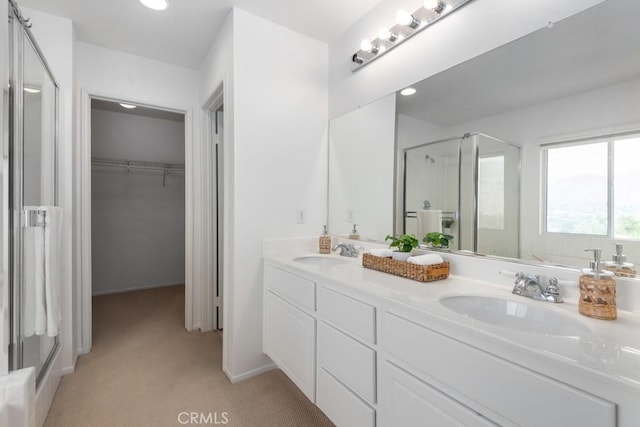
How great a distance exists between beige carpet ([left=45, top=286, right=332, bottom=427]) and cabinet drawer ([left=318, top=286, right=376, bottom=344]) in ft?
2.32

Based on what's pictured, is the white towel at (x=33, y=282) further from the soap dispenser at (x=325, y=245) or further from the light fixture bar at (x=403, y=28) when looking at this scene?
the light fixture bar at (x=403, y=28)

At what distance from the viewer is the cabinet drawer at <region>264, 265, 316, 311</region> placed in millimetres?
1520

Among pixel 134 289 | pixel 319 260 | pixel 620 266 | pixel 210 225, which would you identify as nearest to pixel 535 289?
pixel 620 266

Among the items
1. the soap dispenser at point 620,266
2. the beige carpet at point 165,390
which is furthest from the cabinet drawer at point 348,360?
the soap dispenser at point 620,266

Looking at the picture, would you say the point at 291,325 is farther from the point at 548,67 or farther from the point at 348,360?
the point at 548,67

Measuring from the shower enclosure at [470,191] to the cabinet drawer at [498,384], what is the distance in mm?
631

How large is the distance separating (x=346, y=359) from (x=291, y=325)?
1.63 feet

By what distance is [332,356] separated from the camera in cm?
136

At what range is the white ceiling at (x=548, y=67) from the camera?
973mm

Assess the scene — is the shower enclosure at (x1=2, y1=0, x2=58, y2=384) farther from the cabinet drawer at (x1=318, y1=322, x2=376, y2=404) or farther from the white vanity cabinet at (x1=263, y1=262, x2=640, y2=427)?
the cabinet drawer at (x1=318, y1=322, x2=376, y2=404)

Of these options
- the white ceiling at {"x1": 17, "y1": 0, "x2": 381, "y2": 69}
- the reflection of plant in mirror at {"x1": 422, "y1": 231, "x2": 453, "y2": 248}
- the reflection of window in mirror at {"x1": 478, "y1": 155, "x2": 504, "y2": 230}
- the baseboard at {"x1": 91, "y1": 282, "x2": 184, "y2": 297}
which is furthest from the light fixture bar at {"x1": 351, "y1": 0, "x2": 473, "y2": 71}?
the baseboard at {"x1": 91, "y1": 282, "x2": 184, "y2": 297}

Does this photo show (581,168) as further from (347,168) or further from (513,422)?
(347,168)

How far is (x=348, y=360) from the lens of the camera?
1258 mm

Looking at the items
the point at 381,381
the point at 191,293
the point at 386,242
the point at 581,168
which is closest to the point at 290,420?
the point at 381,381
